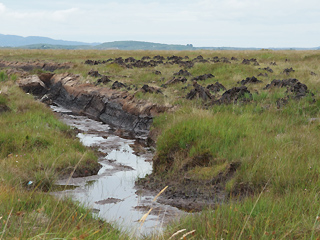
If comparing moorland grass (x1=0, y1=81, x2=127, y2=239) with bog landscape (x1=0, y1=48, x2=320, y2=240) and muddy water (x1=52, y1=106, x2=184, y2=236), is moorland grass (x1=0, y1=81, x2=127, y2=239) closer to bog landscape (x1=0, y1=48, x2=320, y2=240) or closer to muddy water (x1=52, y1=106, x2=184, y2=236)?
bog landscape (x1=0, y1=48, x2=320, y2=240)

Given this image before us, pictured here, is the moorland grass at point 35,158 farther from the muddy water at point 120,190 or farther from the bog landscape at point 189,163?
the muddy water at point 120,190

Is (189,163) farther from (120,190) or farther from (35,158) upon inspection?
(35,158)

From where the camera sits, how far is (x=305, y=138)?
26.8ft

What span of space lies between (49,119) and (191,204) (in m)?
8.27

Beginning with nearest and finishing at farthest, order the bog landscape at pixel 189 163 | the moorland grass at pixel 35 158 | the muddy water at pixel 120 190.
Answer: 1. the bog landscape at pixel 189 163
2. the moorland grass at pixel 35 158
3. the muddy water at pixel 120 190

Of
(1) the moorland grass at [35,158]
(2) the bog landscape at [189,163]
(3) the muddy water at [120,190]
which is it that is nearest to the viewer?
(2) the bog landscape at [189,163]

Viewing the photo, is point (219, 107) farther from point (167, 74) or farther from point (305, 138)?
point (167, 74)

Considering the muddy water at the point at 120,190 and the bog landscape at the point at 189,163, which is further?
the muddy water at the point at 120,190

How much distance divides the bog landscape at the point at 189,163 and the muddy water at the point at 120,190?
107mm

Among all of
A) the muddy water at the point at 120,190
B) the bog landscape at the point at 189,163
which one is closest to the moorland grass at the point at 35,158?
the bog landscape at the point at 189,163

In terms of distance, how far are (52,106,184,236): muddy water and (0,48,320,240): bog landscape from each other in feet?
0.35

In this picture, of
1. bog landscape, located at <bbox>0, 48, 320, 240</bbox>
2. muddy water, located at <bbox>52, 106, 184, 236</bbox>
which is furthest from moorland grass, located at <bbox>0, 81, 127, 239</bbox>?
muddy water, located at <bbox>52, 106, 184, 236</bbox>

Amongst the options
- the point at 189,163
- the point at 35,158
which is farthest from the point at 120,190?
the point at 35,158

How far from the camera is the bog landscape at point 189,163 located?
419 cm
